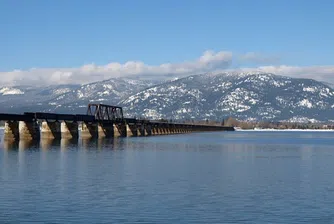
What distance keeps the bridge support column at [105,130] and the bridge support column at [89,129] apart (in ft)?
7.68

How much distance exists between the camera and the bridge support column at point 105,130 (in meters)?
186

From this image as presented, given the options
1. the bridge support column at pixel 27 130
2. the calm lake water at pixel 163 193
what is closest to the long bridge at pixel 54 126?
the bridge support column at pixel 27 130

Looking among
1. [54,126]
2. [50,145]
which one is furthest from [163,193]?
[54,126]

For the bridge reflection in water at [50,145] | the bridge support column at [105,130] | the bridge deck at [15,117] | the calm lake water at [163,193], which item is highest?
the bridge deck at [15,117]

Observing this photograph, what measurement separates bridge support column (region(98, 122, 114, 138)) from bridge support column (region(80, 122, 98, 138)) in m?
2.34

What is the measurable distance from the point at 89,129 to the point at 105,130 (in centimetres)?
693

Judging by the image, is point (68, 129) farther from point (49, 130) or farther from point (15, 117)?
point (15, 117)

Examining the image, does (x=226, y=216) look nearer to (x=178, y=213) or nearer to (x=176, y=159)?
(x=178, y=213)

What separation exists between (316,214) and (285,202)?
4.51 meters

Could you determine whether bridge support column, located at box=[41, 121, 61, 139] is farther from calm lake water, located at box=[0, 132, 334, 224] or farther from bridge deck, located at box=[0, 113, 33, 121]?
calm lake water, located at box=[0, 132, 334, 224]

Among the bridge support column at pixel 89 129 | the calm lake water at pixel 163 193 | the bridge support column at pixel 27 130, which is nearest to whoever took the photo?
the calm lake water at pixel 163 193

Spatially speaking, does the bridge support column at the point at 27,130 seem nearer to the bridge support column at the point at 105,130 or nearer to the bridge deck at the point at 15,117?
the bridge deck at the point at 15,117

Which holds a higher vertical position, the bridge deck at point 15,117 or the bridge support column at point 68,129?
the bridge deck at point 15,117

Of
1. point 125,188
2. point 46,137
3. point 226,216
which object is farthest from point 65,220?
point 46,137
